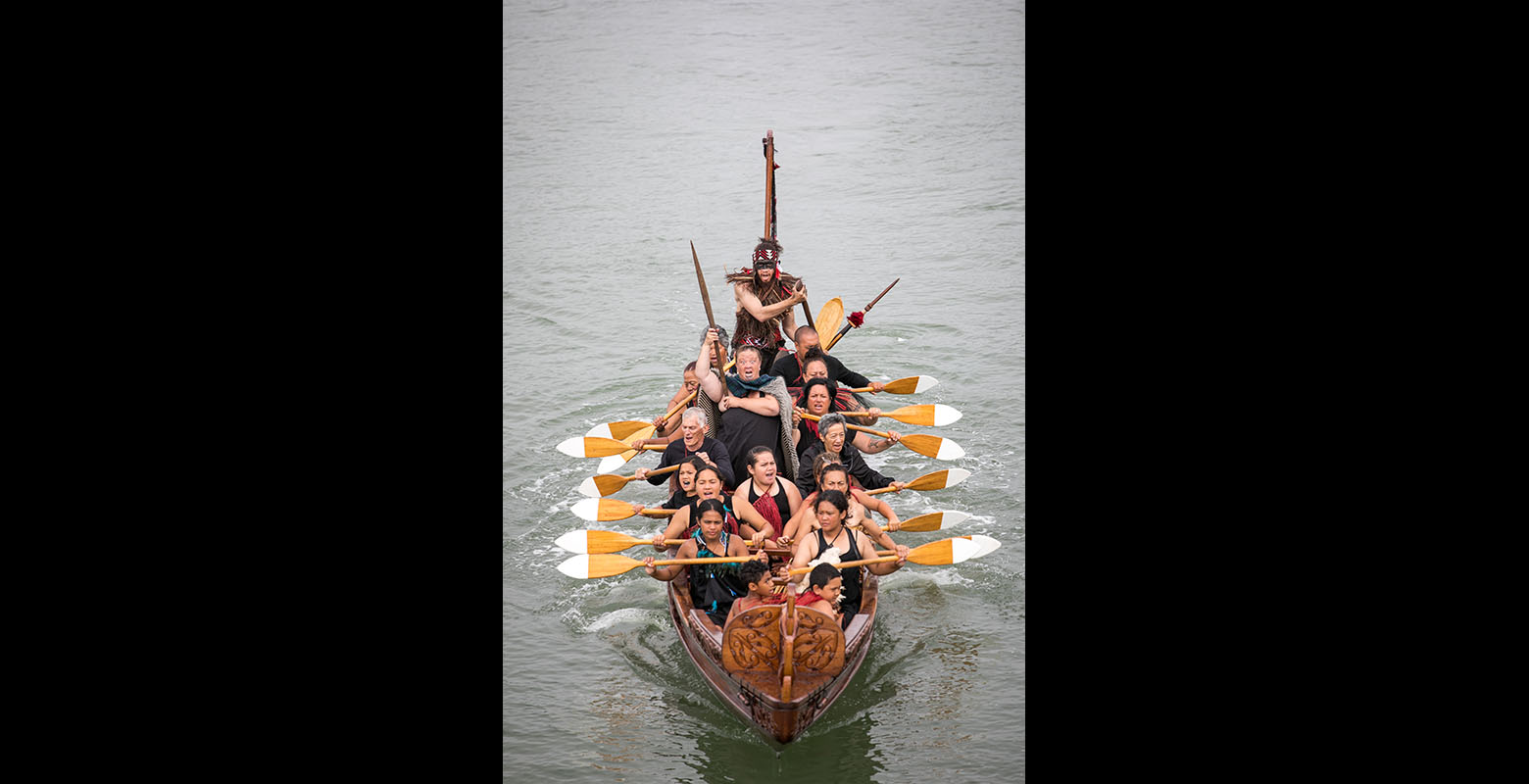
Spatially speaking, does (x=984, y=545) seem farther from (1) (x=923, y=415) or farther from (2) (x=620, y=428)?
(2) (x=620, y=428)

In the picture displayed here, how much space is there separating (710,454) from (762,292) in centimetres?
160

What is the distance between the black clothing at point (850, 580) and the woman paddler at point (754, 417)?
3.51 ft

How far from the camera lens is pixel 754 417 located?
26.5 ft

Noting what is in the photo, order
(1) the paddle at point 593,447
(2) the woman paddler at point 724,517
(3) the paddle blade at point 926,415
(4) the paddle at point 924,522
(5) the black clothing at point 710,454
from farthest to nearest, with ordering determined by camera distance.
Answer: (3) the paddle blade at point 926,415 → (1) the paddle at point 593,447 → (5) the black clothing at point 710,454 → (4) the paddle at point 924,522 → (2) the woman paddler at point 724,517

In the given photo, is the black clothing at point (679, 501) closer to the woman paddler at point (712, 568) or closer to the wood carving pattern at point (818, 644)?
the woman paddler at point (712, 568)

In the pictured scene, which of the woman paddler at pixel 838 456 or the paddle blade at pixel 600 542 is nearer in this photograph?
the paddle blade at pixel 600 542

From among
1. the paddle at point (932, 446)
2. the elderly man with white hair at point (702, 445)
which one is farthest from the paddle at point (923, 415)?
the elderly man with white hair at point (702, 445)

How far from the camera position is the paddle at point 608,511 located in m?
7.78

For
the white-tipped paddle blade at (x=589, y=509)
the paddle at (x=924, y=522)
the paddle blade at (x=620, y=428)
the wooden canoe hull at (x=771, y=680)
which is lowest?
the wooden canoe hull at (x=771, y=680)

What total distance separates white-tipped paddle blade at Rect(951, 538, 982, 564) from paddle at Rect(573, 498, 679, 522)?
5.32 ft

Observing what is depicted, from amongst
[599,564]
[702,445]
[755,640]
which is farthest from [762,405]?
[755,640]

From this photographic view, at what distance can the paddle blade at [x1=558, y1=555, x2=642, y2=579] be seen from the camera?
23.1 ft

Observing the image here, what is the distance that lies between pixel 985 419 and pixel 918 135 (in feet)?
19.7
